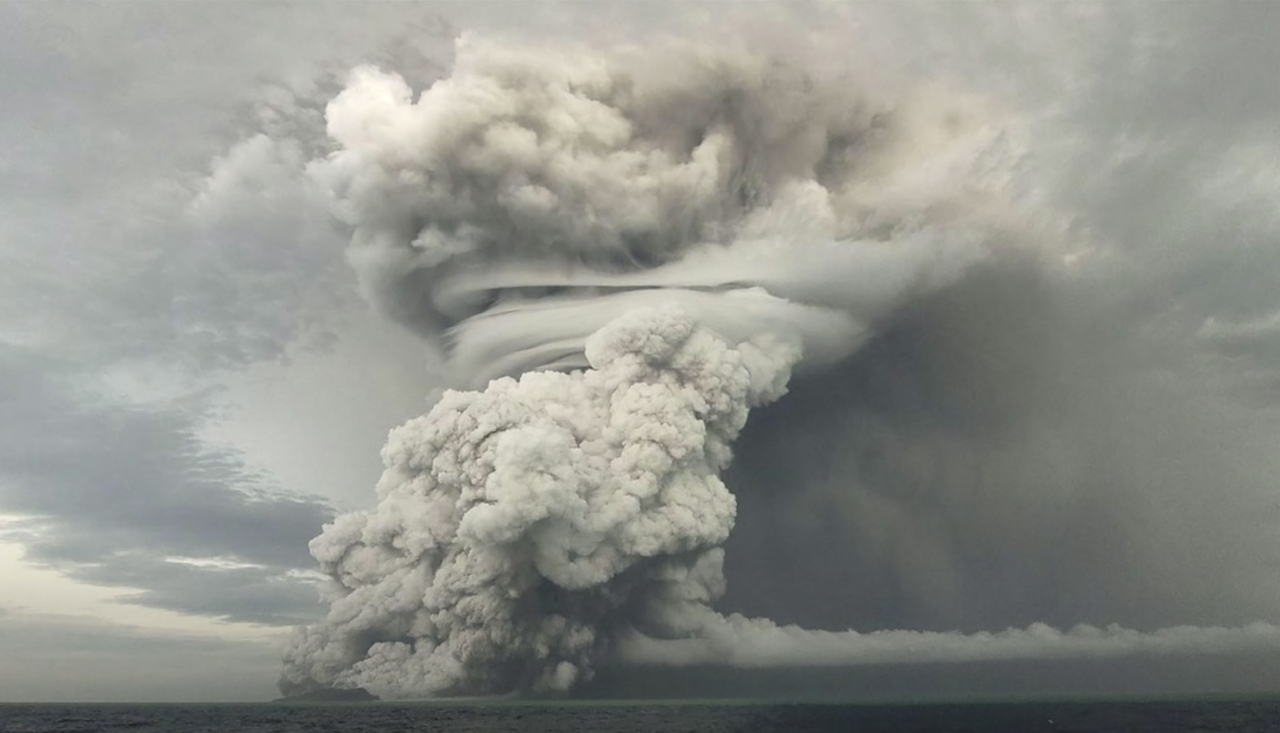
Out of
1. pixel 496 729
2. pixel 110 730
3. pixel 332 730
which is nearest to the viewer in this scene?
pixel 496 729

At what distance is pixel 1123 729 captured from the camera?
2891 inches

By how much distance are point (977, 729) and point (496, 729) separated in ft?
124

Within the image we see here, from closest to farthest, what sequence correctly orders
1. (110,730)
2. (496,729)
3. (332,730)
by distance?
(496,729)
(332,730)
(110,730)

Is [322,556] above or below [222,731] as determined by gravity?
above

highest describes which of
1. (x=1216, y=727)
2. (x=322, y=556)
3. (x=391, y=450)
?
(x=391, y=450)

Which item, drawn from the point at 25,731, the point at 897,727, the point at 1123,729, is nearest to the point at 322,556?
the point at 25,731

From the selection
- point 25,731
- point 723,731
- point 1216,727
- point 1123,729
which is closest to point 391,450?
point 723,731

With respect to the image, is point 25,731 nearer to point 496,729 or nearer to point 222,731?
point 222,731

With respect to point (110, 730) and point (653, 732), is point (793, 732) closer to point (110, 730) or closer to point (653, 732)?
point (653, 732)

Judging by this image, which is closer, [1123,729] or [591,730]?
[591,730]

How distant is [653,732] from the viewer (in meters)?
66.5

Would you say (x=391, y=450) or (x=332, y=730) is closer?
(x=391, y=450)

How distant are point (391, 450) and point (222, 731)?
2785 centimetres

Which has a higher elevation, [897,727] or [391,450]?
[391,450]
